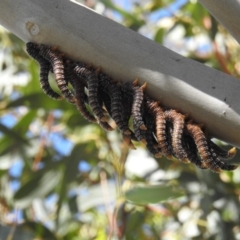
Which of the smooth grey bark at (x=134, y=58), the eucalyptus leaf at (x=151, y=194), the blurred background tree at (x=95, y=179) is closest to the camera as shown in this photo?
the smooth grey bark at (x=134, y=58)

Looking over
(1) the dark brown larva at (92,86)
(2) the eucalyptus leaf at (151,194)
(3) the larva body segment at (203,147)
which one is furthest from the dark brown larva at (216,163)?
(2) the eucalyptus leaf at (151,194)

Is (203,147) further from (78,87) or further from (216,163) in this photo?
(78,87)

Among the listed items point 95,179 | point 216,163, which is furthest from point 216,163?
point 95,179

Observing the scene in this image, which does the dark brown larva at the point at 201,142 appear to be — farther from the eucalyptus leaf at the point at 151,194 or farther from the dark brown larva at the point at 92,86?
the eucalyptus leaf at the point at 151,194

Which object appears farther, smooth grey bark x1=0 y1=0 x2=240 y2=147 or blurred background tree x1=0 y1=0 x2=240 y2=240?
blurred background tree x1=0 y1=0 x2=240 y2=240

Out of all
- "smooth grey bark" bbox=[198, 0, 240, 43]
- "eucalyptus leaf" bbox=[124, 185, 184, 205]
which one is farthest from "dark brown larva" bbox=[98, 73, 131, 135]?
"eucalyptus leaf" bbox=[124, 185, 184, 205]

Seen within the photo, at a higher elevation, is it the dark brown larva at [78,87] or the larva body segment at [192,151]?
the larva body segment at [192,151]

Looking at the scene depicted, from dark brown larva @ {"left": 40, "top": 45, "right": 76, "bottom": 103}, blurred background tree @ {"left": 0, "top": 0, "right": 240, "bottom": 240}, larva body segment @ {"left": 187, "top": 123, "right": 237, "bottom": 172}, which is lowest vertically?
blurred background tree @ {"left": 0, "top": 0, "right": 240, "bottom": 240}

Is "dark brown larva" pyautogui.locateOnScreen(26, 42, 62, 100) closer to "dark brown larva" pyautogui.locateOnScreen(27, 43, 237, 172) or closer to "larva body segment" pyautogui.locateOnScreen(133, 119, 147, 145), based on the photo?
"dark brown larva" pyautogui.locateOnScreen(27, 43, 237, 172)
